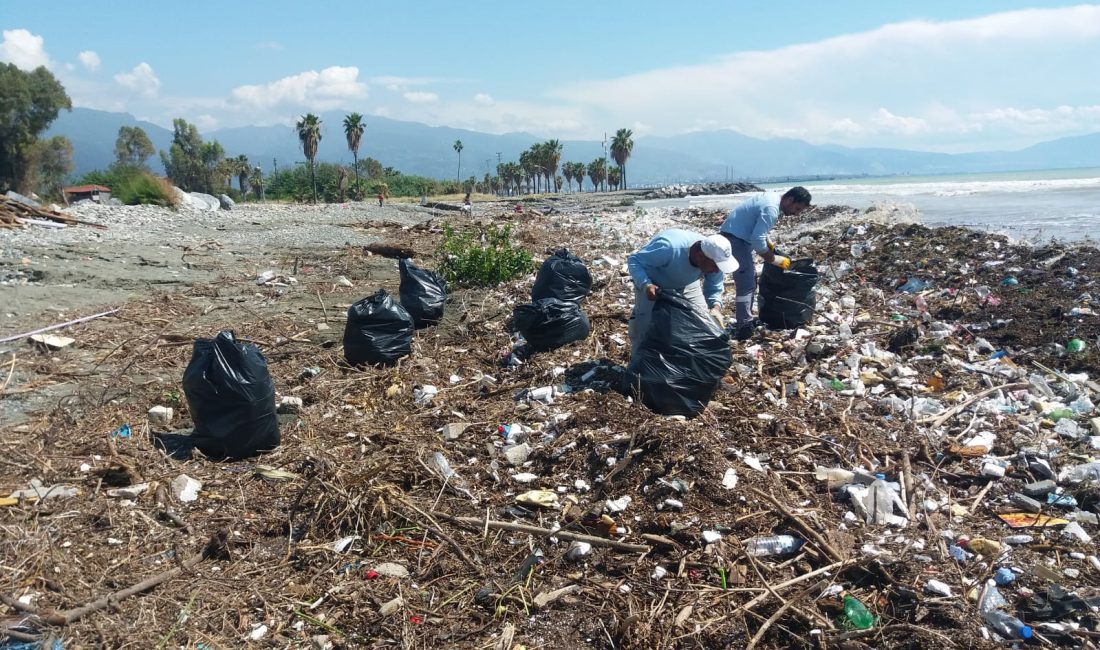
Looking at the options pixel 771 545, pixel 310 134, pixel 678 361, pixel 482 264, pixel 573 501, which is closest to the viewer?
pixel 771 545

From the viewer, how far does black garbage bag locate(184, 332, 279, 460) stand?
3576 mm

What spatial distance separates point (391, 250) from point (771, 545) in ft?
30.0

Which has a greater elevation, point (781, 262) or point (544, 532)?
point (781, 262)

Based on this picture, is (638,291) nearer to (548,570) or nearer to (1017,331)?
(548,570)

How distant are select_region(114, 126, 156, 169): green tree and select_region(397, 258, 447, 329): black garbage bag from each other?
6685 centimetres

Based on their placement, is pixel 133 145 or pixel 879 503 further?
pixel 133 145

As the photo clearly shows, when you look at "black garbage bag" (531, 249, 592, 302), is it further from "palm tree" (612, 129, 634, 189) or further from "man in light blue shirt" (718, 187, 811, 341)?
"palm tree" (612, 129, 634, 189)

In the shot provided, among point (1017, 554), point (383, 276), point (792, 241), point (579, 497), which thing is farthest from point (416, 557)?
point (792, 241)

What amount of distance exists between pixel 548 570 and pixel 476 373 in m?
2.58

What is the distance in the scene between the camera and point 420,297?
6.11 metres

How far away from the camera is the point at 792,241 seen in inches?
504

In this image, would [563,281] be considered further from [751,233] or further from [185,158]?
[185,158]

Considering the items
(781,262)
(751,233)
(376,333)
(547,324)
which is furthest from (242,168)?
(781,262)

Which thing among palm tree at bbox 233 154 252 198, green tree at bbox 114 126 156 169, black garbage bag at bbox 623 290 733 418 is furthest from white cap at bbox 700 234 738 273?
green tree at bbox 114 126 156 169
